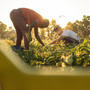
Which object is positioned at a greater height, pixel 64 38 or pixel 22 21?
pixel 22 21

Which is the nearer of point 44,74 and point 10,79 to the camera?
point 44,74

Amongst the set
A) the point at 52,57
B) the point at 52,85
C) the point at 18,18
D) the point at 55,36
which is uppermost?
the point at 18,18

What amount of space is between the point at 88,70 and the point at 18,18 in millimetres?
1909

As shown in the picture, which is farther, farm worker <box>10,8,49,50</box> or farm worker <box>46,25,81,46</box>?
farm worker <box>10,8,49,50</box>

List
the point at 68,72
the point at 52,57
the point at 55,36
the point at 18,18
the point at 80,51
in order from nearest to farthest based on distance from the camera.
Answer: the point at 68,72 < the point at 80,51 < the point at 52,57 < the point at 55,36 < the point at 18,18

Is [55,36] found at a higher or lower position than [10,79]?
higher

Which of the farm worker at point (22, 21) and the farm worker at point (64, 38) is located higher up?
the farm worker at point (22, 21)

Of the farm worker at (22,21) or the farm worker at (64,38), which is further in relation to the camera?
the farm worker at (22,21)

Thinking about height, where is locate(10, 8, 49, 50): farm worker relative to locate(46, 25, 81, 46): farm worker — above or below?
above

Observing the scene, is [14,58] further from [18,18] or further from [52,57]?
[18,18]

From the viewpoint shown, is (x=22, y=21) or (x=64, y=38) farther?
(x=64, y=38)

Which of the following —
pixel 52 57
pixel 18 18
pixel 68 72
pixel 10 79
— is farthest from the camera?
pixel 18 18

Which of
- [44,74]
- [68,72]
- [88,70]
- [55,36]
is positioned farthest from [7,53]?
[55,36]

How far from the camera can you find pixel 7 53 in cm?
77
